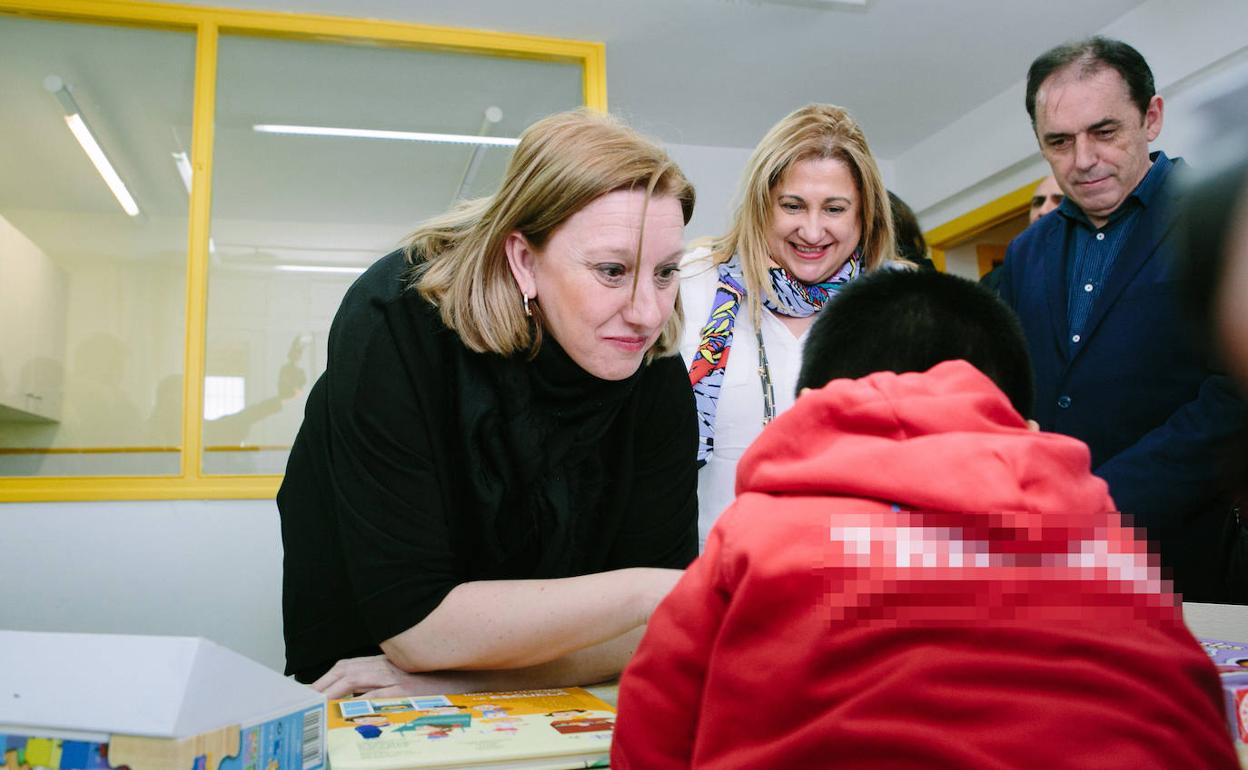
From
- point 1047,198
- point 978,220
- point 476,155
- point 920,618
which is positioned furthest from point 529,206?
point 978,220

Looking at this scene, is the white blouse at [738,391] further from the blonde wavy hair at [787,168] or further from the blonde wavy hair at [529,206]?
the blonde wavy hair at [529,206]

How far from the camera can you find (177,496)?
3.42 meters

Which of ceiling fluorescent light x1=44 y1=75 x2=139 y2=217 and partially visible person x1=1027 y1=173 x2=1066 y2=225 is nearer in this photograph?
partially visible person x1=1027 y1=173 x2=1066 y2=225

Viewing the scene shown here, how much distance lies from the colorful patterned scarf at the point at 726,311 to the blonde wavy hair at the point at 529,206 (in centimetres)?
58

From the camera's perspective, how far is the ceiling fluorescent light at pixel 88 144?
3574 millimetres

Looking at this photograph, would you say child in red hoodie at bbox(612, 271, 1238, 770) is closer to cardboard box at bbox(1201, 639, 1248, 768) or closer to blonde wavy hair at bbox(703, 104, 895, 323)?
cardboard box at bbox(1201, 639, 1248, 768)

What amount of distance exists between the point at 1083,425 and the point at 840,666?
4.90 feet

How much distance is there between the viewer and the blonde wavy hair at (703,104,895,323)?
200 cm

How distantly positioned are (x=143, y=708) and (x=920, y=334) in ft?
2.21

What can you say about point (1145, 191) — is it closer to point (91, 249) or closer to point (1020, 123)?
Answer: point (1020, 123)

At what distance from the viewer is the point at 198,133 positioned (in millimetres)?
3605

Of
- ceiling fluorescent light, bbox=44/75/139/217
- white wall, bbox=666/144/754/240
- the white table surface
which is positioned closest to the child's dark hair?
the white table surface

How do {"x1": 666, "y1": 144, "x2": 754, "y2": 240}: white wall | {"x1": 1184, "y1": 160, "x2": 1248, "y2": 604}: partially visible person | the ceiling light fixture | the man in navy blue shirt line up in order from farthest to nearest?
{"x1": 666, "y1": 144, "x2": 754, "y2": 240}: white wall, the ceiling light fixture, the man in navy blue shirt, {"x1": 1184, "y1": 160, "x2": 1248, "y2": 604}: partially visible person

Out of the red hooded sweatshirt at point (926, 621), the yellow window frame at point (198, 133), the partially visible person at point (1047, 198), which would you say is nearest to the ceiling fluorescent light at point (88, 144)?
the yellow window frame at point (198, 133)
